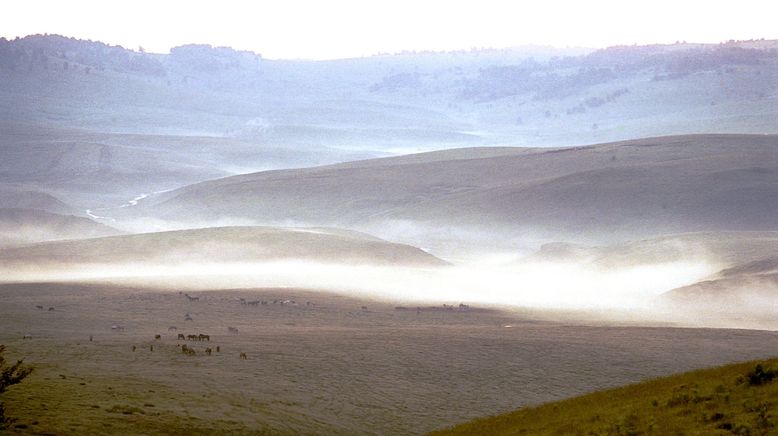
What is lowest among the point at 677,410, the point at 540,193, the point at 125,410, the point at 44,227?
the point at 125,410

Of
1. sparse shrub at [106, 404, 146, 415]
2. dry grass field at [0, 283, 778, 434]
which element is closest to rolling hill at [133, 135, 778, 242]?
dry grass field at [0, 283, 778, 434]

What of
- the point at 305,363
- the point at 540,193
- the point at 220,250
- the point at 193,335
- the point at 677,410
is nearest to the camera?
the point at 677,410

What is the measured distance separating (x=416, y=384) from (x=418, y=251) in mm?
52571

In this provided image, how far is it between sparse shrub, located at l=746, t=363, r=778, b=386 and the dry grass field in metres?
9.73

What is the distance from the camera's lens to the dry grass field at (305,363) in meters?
23.3

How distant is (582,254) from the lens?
8525 cm

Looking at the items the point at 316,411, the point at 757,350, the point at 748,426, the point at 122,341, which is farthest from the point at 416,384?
the point at 748,426

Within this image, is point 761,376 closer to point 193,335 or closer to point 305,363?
point 305,363

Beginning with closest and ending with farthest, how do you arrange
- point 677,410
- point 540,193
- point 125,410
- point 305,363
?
point 677,410 < point 125,410 < point 305,363 < point 540,193

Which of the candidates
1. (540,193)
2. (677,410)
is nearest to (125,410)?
(677,410)

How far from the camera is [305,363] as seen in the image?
31.0 m

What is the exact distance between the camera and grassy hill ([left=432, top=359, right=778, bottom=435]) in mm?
15172

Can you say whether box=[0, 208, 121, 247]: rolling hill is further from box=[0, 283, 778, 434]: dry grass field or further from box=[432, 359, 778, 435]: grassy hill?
box=[432, 359, 778, 435]: grassy hill

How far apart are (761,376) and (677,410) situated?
1441mm
